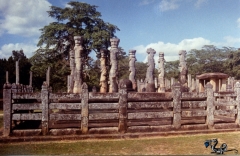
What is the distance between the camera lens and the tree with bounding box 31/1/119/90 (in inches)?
1115

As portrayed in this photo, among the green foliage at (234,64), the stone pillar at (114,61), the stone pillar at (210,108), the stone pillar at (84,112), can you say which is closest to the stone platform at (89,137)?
the stone pillar at (84,112)

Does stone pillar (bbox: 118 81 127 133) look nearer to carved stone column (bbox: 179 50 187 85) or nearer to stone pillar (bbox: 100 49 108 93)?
stone pillar (bbox: 100 49 108 93)

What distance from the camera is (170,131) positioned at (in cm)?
912

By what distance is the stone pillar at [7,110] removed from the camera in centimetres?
836

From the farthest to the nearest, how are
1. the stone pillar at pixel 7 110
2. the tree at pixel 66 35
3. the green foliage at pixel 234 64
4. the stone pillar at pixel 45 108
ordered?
the green foliage at pixel 234 64 → the tree at pixel 66 35 → the stone pillar at pixel 45 108 → the stone pillar at pixel 7 110

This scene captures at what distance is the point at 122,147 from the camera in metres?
7.51

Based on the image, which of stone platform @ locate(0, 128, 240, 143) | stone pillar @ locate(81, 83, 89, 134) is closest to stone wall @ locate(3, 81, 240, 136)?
stone pillar @ locate(81, 83, 89, 134)

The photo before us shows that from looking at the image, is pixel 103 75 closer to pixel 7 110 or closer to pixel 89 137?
pixel 89 137

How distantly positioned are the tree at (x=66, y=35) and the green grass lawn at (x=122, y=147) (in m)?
21.4

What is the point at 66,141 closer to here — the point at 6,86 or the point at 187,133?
the point at 6,86

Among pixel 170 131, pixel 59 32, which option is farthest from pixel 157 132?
pixel 59 32

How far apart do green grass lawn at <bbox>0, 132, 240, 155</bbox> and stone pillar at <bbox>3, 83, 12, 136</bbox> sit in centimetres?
63

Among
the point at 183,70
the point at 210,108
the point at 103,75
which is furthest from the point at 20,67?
the point at 210,108

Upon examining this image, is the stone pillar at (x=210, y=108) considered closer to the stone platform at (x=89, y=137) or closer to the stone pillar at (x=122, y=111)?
the stone platform at (x=89, y=137)
